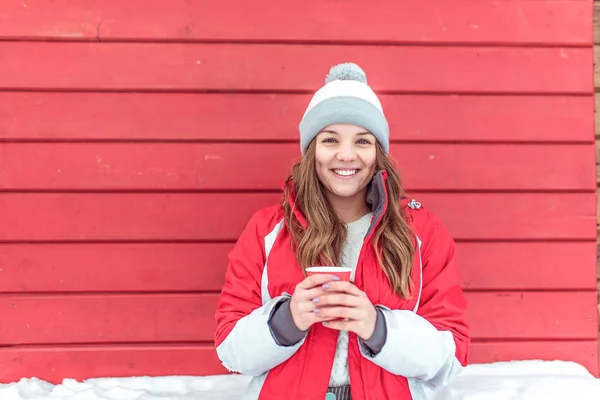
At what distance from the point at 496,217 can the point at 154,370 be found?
181 cm

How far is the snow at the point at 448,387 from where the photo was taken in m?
2.23

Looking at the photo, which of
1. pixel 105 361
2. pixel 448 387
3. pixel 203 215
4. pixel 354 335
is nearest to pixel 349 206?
pixel 354 335

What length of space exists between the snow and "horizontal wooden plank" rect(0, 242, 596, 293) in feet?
1.34

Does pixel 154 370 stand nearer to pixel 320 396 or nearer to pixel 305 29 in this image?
pixel 320 396

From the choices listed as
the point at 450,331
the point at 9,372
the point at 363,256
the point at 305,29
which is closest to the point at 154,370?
the point at 9,372

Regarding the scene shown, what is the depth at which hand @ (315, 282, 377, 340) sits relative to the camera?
4.86 feet

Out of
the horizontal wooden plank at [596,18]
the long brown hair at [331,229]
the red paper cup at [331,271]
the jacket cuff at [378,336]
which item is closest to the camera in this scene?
the red paper cup at [331,271]

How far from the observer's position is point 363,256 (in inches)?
70.7

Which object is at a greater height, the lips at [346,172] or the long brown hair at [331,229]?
the lips at [346,172]

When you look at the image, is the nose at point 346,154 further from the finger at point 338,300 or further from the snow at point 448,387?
the snow at point 448,387

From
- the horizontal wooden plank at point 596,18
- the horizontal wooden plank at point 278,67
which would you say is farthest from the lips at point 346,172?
the horizontal wooden plank at point 596,18

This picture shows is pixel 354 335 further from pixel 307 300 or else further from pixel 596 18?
pixel 596 18

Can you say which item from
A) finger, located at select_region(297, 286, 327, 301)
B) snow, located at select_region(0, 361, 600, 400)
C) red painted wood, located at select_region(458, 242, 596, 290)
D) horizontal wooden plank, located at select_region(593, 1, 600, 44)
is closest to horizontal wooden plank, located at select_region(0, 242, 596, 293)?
red painted wood, located at select_region(458, 242, 596, 290)

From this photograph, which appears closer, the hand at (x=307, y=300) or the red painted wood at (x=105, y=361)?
the hand at (x=307, y=300)
